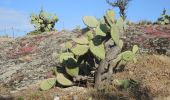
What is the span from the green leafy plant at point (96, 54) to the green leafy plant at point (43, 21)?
456 inches

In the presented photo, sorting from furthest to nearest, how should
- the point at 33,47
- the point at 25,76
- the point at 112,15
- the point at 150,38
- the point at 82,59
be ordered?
the point at 33,47, the point at 150,38, the point at 25,76, the point at 82,59, the point at 112,15

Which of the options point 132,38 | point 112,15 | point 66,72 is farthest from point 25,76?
point 132,38

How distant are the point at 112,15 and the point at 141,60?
274 cm

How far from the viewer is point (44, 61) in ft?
49.6

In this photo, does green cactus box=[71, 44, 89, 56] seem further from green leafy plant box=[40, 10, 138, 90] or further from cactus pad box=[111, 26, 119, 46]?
cactus pad box=[111, 26, 119, 46]

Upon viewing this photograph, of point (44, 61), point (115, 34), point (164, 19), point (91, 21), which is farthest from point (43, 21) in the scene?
point (115, 34)

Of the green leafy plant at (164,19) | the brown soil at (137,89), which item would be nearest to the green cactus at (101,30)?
the brown soil at (137,89)

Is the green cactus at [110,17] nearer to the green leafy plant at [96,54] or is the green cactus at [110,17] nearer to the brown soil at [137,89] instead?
the green leafy plant at [96,54]

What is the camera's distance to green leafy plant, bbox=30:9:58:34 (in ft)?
79.3

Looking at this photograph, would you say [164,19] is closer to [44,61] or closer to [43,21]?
[43,21]

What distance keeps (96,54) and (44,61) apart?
3923mm

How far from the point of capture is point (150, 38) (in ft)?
53.8

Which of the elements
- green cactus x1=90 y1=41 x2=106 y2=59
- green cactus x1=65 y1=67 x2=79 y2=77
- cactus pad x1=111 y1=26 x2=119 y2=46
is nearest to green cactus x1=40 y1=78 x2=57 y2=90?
green cactus x1=65 y1=67 x2=79 y2=77

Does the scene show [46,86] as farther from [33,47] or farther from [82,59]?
[33,47]
